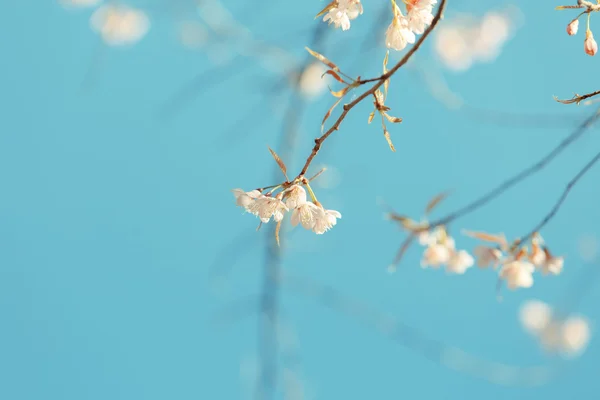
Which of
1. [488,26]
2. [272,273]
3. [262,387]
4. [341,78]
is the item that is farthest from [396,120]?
[488,26]

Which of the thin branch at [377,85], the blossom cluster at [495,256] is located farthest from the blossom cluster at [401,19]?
the blossom cluster at [495,256]

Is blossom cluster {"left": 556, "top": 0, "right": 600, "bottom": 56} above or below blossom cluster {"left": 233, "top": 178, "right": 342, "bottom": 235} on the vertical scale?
above

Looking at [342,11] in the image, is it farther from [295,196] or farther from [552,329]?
[552,329]

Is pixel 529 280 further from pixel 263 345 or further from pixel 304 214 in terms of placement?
pixel 263 345

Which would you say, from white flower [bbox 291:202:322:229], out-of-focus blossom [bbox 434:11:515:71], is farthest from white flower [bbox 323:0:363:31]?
out-of-focus blossom [bbox 434:11:515:71]

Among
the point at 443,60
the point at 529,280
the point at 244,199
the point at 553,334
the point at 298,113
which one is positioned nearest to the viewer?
the point at 244,199

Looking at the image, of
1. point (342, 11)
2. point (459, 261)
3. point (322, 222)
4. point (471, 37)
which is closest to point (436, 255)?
point (459, 261)

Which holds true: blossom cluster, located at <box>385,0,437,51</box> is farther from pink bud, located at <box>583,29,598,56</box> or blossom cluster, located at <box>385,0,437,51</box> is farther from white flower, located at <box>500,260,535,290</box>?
white flower, located at <box>500,260,535,290</box>
